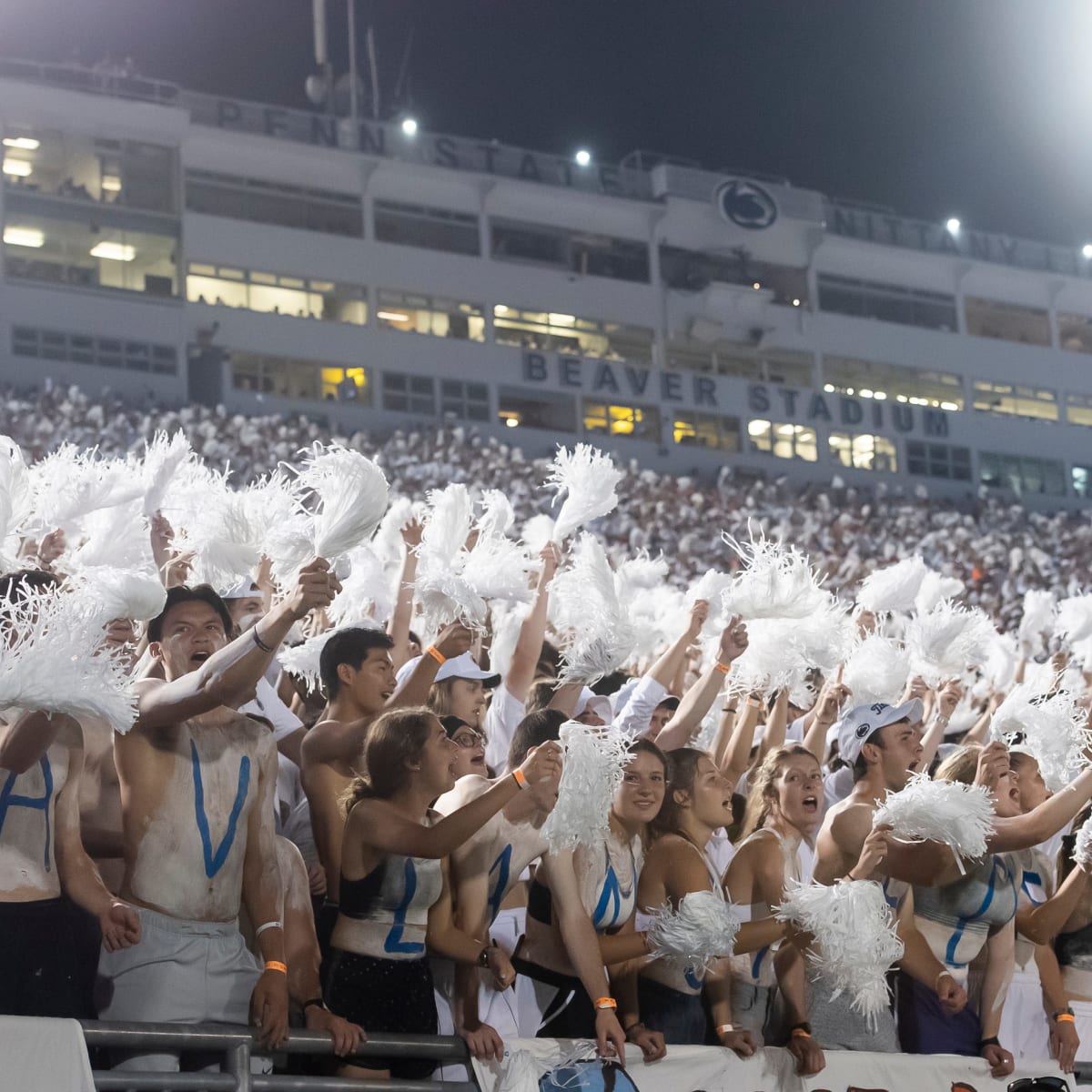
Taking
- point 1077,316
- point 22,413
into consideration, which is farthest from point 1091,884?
point 1077,316

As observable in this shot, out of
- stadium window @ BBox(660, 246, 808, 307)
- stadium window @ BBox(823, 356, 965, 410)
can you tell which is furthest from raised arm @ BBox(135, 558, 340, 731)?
stadium window @ BBox(823, 356, 965, 410)

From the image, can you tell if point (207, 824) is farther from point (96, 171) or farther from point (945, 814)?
point (96, 171)

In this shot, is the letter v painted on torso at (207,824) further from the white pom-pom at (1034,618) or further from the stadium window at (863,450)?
the stadium window at (863,450)

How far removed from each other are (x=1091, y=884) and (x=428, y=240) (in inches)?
1290

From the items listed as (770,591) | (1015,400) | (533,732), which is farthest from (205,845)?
(1015,400)

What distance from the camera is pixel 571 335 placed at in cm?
3894

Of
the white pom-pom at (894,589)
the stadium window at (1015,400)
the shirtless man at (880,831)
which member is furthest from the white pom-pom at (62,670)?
the stadium window at (1015,400)

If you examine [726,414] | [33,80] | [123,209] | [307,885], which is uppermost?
[33,80]

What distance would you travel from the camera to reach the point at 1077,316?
4525cm

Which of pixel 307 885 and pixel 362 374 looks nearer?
pixel 307 885

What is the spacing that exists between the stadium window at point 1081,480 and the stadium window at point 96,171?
75.7 ft

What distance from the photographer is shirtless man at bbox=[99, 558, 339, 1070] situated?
416cm

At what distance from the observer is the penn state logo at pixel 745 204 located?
40656mm

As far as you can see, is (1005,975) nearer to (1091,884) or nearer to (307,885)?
(1091,884)
